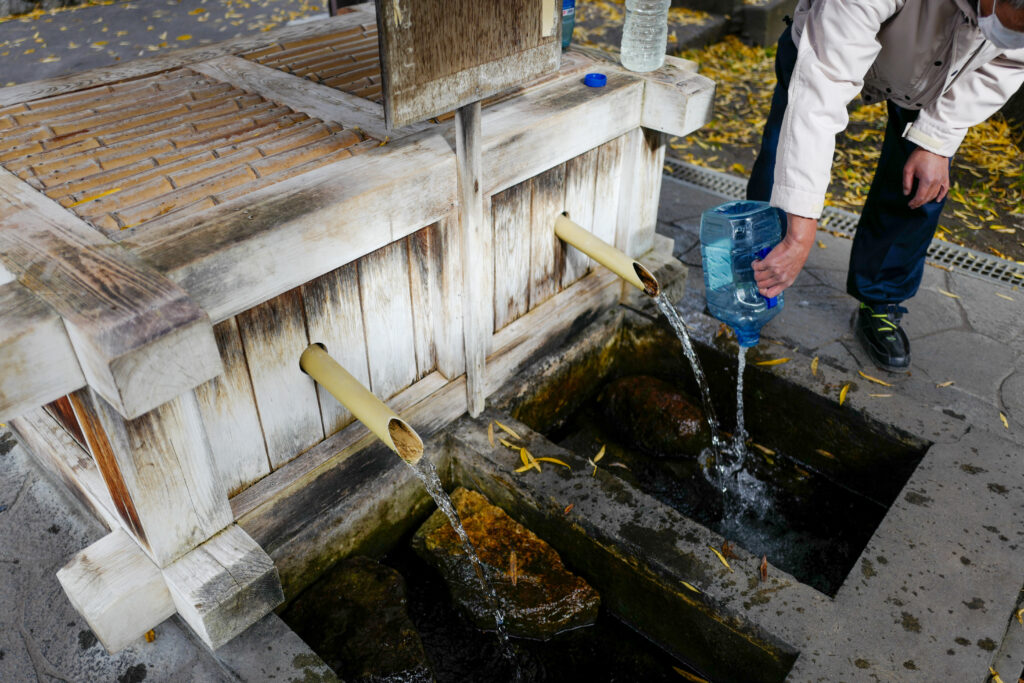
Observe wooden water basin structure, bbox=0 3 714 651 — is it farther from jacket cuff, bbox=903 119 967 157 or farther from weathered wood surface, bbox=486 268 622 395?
jacket cuff, bbox=903 119 967 157

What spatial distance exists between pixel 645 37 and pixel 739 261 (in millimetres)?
1076

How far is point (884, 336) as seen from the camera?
361 cm

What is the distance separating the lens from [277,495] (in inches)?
98.6

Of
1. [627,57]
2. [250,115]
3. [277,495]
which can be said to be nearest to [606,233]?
[627,57]

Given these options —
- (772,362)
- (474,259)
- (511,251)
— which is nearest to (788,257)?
(772,362)

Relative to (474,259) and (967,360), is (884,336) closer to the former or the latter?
(967,360)

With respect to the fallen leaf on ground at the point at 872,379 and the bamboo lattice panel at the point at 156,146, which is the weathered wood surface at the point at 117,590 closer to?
the bamboo lattice panel at the point at 156,146

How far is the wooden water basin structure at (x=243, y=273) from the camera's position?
1819 millimetres

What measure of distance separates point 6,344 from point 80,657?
1.24 meters

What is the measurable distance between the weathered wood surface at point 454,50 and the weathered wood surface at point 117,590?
1.50 metres

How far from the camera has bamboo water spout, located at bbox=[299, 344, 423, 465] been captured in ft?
7.24

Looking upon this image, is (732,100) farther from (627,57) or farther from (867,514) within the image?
(867,514)

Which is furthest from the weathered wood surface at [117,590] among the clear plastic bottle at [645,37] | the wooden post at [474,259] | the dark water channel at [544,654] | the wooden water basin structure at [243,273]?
the clear plastic bottle at [645,37]

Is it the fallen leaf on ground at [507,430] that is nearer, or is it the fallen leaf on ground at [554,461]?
the fallen leaf on ground at [554,461]
